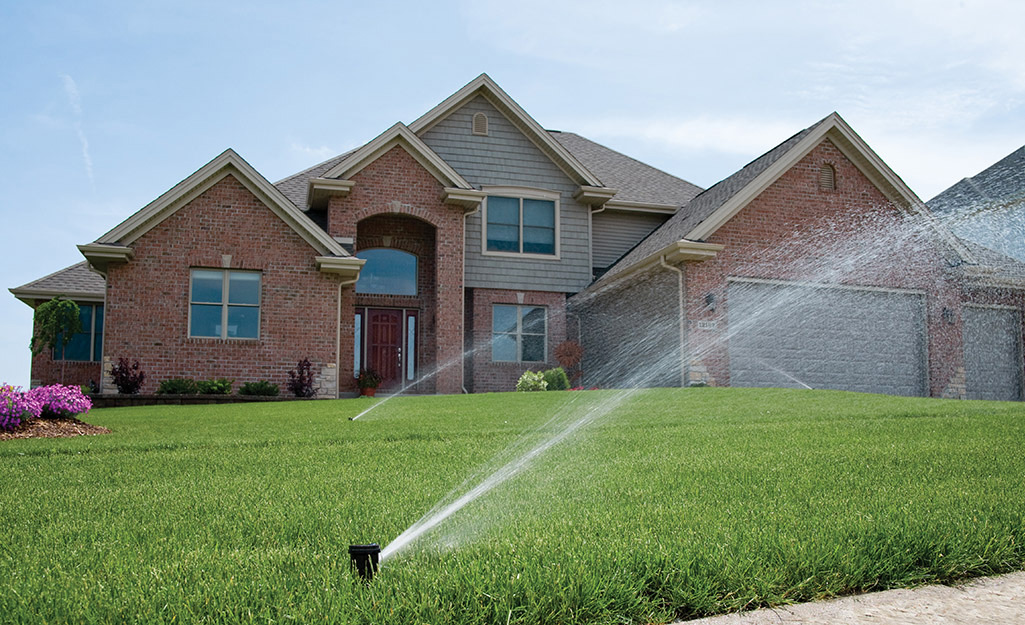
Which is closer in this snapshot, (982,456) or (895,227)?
(982,456)

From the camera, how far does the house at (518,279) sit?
55.7 ft

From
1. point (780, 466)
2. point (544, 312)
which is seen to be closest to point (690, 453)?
point (780, 466)

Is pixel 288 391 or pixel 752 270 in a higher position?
pixel 752 270

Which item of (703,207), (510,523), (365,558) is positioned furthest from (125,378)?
(365,558)

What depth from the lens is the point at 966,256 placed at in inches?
714

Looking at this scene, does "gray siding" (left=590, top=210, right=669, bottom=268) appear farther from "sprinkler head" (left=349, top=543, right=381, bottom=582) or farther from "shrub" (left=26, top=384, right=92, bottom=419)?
"sprinkler head" (left=349, top=543, right=381, bottom=582)

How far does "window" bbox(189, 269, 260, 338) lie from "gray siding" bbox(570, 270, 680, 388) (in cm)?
812

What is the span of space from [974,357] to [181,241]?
59.4ft

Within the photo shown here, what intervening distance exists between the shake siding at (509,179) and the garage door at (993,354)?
9.27 m

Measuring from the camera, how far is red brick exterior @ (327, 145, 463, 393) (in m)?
19.0

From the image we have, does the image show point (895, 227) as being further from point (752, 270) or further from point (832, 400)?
point (832, 400)

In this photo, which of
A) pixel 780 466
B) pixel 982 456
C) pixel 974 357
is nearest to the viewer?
pixel 780 466

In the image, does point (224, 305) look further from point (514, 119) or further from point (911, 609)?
point (911, 609)

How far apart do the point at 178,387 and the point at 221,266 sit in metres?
2.71
